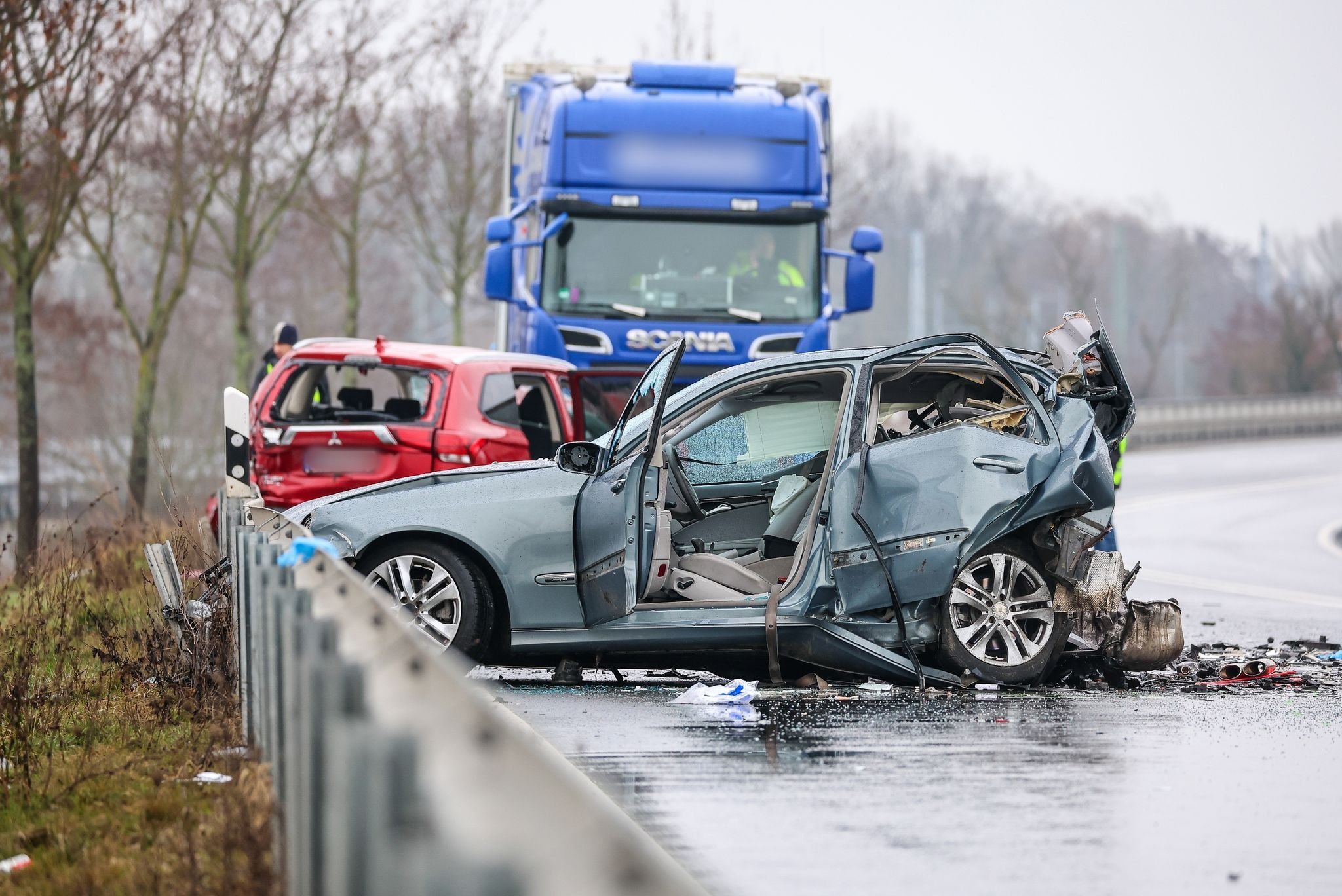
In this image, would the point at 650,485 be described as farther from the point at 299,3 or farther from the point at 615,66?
the point at 299,3

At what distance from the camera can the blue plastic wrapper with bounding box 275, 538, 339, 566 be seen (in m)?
5.17

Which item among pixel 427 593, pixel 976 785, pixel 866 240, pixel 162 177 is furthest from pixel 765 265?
pixel 162 177

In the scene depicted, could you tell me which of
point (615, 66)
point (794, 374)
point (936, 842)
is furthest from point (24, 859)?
point (615, 66)

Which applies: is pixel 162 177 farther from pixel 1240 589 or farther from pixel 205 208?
pixel 1240 589

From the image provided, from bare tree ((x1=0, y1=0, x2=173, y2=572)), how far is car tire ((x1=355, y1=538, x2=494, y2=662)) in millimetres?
7491

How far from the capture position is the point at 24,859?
16.5 ft

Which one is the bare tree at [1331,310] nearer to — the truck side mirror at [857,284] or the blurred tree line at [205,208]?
the blurred tree line at [205,208]

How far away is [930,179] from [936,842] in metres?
105

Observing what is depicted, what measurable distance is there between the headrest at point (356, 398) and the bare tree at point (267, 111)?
32.7ft

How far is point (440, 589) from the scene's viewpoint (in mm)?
8375

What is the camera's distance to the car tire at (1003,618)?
820 cm

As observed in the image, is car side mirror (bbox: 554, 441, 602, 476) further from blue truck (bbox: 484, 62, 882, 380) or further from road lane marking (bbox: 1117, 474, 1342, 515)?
road lane marking (bbox: 1117, 474, 1342, 515)

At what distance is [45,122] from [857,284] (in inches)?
318

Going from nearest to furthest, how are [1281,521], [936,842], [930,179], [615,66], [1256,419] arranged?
[936,842], [615,66], [1281,521], [1256,419], [930,179]
